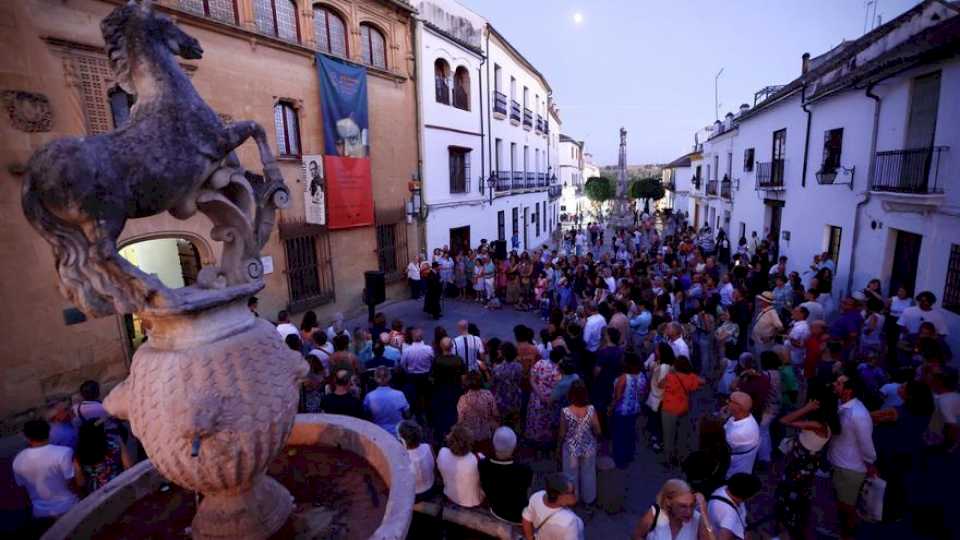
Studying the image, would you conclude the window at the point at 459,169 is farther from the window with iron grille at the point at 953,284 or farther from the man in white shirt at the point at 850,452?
the man in white shirt at the point at 850,452

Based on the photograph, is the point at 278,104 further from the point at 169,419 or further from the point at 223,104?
the point at 169,419

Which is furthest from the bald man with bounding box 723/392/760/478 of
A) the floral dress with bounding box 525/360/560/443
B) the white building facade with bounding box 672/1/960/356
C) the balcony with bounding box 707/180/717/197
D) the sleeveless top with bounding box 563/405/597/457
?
the balcony with bounding box 707/180/717/197

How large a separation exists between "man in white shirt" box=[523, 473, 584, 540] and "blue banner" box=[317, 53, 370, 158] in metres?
10.2

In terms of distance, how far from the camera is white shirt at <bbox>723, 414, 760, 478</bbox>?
14.5ft

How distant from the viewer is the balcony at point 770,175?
15938mm

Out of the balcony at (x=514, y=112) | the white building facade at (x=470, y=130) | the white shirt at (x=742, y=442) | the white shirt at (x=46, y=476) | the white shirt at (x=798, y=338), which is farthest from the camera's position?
the balcony at (x=514, y=112)

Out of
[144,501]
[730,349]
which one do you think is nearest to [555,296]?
[730,349]

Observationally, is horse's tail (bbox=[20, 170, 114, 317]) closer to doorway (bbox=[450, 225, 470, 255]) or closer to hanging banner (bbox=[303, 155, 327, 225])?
hanging banner (bbox=[303, 155, 327, 225])

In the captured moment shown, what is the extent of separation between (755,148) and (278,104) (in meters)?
17.6

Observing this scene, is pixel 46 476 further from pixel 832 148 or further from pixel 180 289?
pixel 832 148

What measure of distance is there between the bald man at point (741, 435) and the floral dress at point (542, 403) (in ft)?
6.18

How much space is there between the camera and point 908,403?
4.26m

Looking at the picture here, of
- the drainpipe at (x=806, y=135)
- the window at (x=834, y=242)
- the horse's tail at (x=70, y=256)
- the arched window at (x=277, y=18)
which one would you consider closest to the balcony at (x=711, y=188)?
the drainpipe at (x=806, y=135)

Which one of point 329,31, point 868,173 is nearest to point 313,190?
point 329,31
